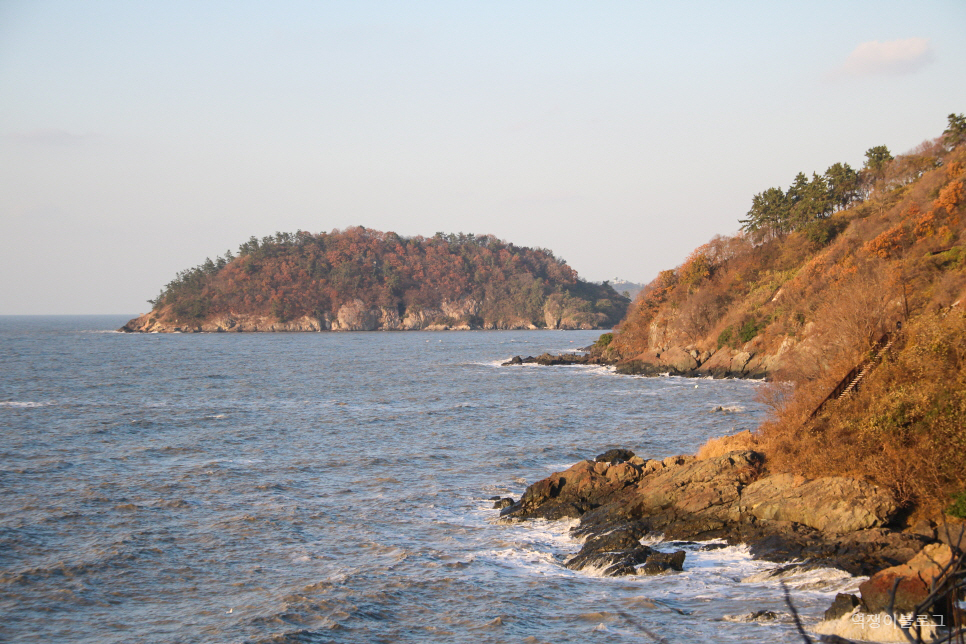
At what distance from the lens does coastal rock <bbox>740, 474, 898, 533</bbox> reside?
1633 centimetres

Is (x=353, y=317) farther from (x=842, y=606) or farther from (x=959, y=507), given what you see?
(x=842, y=606)

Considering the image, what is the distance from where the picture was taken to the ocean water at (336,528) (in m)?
14.2

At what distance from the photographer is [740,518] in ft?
A: 59.9

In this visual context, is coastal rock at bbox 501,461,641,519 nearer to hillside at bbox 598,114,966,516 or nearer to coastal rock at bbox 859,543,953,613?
hillside at bbox 598,114,966,516

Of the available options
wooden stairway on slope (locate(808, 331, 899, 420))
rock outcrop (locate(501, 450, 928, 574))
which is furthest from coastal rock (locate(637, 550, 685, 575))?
wooden stairway on slope (locate(808, 331, 899, 420))

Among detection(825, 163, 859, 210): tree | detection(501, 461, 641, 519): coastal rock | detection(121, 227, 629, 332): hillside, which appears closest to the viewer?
detection(501, 461, 641, 519): coastal rock

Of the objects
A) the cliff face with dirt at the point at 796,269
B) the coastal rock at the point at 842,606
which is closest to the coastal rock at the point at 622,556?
the coastal rock at the point at 842,606

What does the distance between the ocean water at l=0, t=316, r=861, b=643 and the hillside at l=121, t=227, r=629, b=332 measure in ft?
369

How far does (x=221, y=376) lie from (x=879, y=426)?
185 ft

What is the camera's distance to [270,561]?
17.8 meters

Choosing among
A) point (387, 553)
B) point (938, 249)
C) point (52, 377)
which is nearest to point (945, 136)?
point (938, 249)

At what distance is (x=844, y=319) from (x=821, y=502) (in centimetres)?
779

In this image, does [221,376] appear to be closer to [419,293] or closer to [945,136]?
[945,136]

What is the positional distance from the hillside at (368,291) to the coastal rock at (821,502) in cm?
14732
